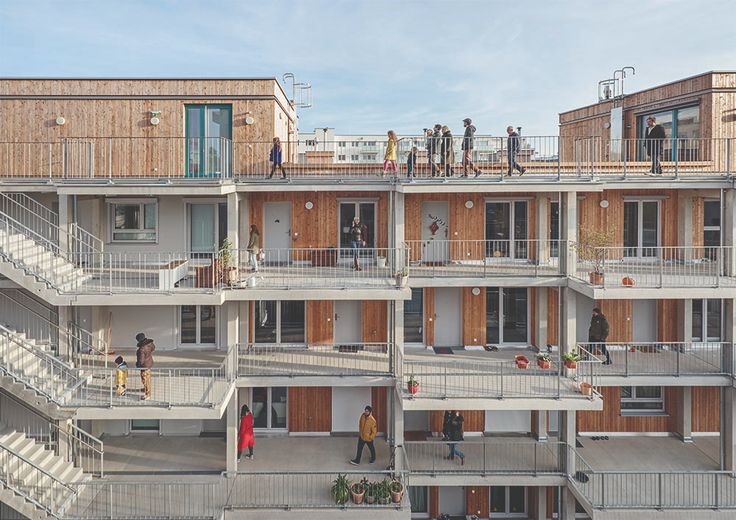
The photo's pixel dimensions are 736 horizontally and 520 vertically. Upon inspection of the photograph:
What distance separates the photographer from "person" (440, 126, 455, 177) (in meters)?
17.2

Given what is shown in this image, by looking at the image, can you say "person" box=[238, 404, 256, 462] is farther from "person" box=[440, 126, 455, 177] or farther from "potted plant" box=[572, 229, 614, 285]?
"potted plant" box=[572, 229, 614, 285]

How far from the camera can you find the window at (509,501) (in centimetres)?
1866

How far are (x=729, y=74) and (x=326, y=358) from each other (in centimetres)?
1608

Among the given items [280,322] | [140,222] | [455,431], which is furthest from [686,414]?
[140,222]

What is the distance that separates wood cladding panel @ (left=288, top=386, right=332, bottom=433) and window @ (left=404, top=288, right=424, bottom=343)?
10.7 feet

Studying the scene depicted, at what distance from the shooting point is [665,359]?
1808 cm

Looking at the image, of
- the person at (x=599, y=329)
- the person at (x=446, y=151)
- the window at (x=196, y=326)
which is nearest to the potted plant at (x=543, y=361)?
the person at (x=599, y=329)

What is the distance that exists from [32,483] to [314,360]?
313 inches

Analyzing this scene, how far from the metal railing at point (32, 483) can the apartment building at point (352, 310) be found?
181 mm

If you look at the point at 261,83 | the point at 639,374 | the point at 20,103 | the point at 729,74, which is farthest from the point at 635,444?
the point at 20,103

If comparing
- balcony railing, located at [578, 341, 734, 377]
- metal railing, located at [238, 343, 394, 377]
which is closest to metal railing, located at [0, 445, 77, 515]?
metal railing, located at [238, 343, 394, 377]

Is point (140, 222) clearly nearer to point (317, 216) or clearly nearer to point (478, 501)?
point (317, 216)

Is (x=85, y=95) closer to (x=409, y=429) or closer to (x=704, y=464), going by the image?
(x=409, y=429)

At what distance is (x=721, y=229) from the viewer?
17.7 m
